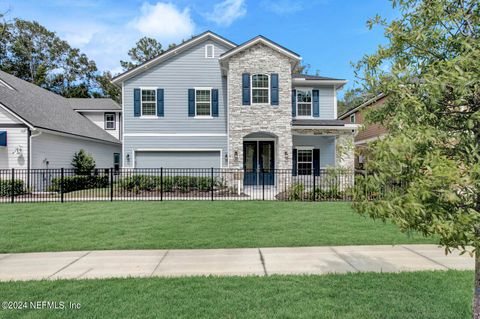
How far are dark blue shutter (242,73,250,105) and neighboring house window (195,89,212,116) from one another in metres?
2.66

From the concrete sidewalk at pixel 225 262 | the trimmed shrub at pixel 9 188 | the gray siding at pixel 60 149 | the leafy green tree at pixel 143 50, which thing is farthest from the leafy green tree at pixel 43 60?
the concrete sidewalk at pixel 225 262

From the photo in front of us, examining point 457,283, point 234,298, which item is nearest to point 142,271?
point 234,298

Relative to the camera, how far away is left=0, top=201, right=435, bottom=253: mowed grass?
6203mm

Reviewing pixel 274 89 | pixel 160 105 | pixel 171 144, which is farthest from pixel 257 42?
pixel 171 144

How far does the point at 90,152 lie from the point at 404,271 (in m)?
20.7

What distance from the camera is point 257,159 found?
1739 cm

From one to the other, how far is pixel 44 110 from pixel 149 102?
270 inches

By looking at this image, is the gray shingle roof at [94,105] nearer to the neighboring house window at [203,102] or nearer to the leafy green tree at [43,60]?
the neighboring house window at [203,102]

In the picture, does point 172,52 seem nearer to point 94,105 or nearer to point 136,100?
point 136,100

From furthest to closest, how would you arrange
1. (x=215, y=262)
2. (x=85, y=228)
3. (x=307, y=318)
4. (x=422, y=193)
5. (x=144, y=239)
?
1. (x=85, y=228)
2. (x=144, y=239)
3. (x=215, y=262)
4. (x=307, y=318)
5. (x=422, y=193)

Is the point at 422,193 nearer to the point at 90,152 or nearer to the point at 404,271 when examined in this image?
the point at 404,271

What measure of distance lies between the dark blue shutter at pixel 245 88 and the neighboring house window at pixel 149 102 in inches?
211

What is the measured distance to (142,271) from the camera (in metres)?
4.64

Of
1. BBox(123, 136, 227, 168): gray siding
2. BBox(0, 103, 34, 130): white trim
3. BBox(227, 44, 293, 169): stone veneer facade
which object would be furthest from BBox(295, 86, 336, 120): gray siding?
BBox(0, 103, 34, 130): white trim
